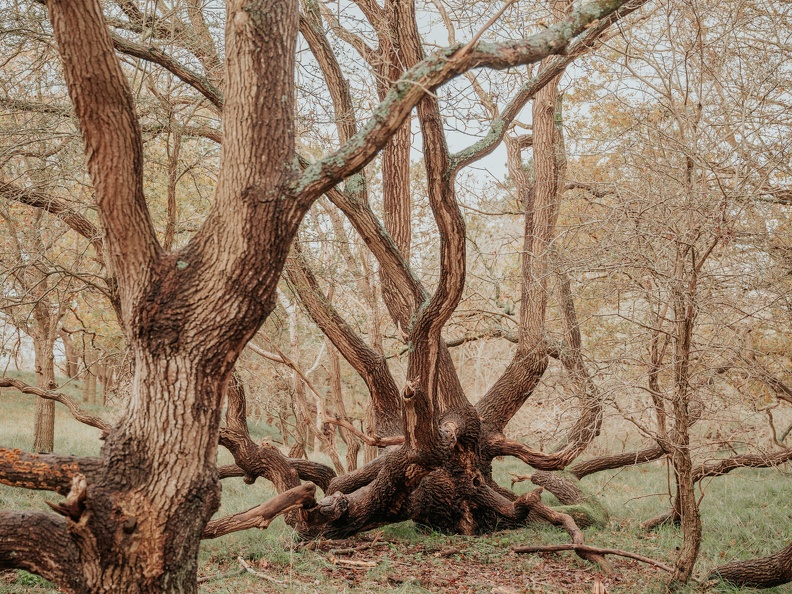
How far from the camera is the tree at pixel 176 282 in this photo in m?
3.51

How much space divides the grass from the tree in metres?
1.55

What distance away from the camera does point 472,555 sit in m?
6.61

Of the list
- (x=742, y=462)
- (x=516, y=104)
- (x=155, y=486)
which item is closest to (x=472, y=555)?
(x=742, y=462)

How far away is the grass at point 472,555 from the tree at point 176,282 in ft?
5.07

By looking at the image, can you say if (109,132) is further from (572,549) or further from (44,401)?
(44,401)

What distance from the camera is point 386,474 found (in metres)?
7.17

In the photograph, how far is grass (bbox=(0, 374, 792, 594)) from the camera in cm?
539

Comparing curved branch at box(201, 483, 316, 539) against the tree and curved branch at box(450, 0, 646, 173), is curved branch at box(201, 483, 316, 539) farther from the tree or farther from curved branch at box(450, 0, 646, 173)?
curved branch at box(450, 0, 646, 173)

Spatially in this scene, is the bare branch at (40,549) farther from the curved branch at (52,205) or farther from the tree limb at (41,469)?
the curved branch at (52,205)

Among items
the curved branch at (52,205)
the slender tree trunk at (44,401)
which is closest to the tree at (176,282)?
the curved branch at (52,205)

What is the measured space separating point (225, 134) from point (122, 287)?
1107 millimetres

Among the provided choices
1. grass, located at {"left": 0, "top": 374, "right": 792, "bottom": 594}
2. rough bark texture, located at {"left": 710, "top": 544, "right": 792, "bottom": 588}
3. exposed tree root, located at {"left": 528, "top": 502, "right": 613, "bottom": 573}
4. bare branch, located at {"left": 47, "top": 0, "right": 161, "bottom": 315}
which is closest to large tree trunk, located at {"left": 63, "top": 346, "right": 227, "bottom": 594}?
bare branch, located at {"left": 47, "top": 0, "right": 161, "bottom": 315}

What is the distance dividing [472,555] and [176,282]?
446cm

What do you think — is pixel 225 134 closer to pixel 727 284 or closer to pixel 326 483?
pixel 727 284
